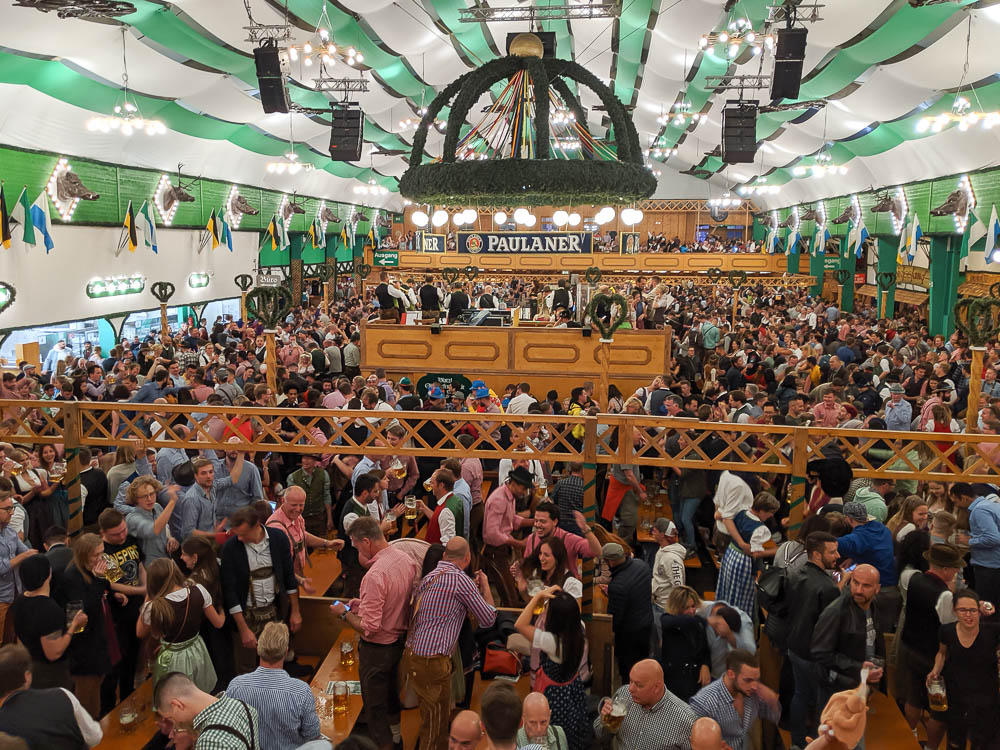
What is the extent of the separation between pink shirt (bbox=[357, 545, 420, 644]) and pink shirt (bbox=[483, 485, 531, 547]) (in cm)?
136

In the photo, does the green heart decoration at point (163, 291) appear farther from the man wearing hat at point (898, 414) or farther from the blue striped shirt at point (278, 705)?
the blue striped shirt at point (278, 705)

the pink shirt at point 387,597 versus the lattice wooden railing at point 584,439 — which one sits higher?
the lattice wooden railing at point 584,439

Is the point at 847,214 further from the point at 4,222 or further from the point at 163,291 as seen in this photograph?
the point at 4,222

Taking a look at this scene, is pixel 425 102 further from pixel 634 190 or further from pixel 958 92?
pixel 634 190

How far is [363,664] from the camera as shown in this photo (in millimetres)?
4105

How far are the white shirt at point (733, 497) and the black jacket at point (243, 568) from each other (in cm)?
293

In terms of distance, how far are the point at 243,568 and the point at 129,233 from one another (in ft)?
43.6

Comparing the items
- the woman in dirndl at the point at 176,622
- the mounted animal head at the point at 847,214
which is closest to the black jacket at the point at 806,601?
the woman in dirndl at the point at 176,622

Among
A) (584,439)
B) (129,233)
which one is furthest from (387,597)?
(129,233)

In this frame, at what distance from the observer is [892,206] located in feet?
57.8

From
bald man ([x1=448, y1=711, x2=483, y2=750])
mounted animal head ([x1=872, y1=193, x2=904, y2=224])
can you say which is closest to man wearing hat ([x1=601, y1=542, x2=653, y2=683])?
bald man ([x1=448, y1=711, x2=483, y2=750])

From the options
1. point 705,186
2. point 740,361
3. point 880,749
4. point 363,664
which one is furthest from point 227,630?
point 705,186

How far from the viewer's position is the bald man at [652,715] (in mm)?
3309

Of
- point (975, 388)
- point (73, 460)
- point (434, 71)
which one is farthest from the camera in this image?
point (434, 71)
